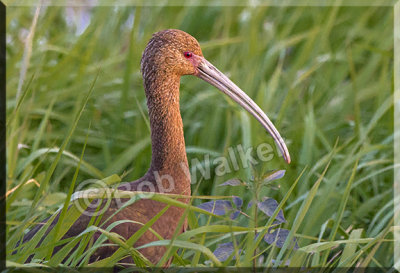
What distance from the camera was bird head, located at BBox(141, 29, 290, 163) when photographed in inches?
96.6

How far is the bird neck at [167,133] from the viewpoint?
2.50 meters

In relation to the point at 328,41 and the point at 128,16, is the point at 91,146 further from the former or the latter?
the point at 328,41

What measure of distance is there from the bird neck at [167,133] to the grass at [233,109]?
15cm

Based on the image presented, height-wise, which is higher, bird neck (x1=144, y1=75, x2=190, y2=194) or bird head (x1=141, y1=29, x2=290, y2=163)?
bird head (x1=141, y1=29, x2=290, y2=163)

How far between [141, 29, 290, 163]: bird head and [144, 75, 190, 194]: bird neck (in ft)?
0.14
